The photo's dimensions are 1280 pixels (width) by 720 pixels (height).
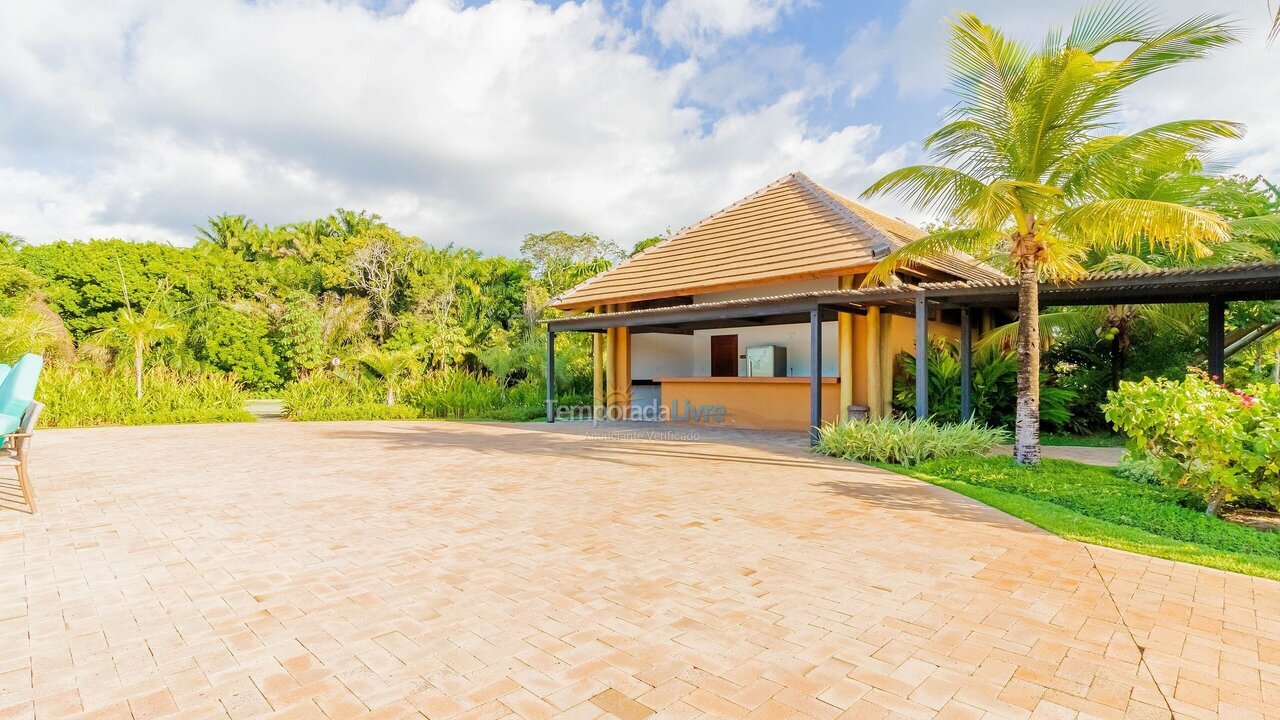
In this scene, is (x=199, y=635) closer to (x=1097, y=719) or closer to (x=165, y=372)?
(x=1097, y=719)

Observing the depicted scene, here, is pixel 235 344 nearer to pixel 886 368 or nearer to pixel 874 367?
pixel 874 367

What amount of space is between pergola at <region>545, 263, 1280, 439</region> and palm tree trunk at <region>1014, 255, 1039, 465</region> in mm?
647

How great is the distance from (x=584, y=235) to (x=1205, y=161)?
23.1m

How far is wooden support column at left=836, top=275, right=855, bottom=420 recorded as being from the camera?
36.2ft

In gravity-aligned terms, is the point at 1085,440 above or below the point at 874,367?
below

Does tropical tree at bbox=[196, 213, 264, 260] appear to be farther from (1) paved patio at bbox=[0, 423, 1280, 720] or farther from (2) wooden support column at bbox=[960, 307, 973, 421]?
(2) wooden support column at bbox=[960, 307, 973, 421]

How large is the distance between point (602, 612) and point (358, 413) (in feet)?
49.3

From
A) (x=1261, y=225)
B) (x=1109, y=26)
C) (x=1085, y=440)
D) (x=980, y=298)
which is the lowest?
(x=1085, y=440)

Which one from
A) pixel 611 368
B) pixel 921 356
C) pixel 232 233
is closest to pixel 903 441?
pixel 921 356

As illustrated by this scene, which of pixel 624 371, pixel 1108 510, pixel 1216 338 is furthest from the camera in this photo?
pixel 624 371

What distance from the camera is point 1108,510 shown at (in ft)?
17.5

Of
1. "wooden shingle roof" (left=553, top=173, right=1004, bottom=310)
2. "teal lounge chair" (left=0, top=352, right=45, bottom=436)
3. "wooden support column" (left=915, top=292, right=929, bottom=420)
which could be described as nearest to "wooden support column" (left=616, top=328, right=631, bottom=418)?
"wooden shingle roof" (left=553, top=173, right=1004, bottom=310)

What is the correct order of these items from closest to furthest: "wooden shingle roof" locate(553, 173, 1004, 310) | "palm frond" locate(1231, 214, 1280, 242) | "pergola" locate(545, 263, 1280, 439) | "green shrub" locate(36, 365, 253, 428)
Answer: "pergola" locate(545, 263, 1280, 439) < "palm frond" locate(1231, 214, 1280, 242) < "wooden shingle roof" locate(553, 173, 1004, 310) < "green shrub" locate(36, 365, 253, 428)

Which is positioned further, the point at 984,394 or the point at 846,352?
the point at 846,352
